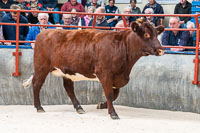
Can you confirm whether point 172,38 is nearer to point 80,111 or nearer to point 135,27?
point 135,27

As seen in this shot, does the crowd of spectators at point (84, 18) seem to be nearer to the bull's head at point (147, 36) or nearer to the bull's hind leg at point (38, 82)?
the bull's head at point (147, 36)

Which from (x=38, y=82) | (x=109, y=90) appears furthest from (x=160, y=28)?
(x=38, y=82)

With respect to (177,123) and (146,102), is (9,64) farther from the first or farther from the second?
(177,123)

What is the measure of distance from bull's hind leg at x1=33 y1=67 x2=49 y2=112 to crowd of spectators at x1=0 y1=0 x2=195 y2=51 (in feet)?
4.69

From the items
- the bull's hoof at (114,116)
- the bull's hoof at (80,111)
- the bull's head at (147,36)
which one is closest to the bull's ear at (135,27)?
the bull's head at (147,36)

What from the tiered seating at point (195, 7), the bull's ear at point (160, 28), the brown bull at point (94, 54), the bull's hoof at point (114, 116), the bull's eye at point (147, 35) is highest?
the tiered seating at point (195, 7)

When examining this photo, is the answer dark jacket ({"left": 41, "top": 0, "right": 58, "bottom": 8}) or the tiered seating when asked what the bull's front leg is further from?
dark jacket ({"left": 41, "top": 0, "right": 58, "bottom": 8})

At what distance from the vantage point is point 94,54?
24.9 feet

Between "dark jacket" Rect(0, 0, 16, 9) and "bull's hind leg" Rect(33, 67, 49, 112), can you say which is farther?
"dark jacket" Rect(0, 0, 16, 9)

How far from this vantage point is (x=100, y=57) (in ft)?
24.6

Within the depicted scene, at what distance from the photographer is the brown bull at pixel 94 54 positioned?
738cm

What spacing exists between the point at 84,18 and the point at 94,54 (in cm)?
444

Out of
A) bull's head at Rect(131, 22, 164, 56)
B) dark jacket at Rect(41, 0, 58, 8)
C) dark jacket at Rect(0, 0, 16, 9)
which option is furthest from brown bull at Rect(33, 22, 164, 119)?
dark jacket at Rect(41, 0, 58, 8)

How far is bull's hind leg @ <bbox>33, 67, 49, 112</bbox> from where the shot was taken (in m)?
8.18
